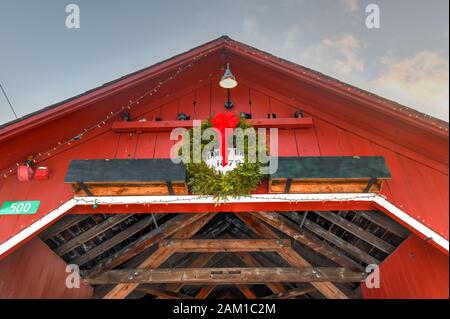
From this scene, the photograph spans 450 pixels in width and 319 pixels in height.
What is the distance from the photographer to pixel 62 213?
12.9 feet

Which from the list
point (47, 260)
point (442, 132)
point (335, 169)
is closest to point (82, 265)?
point (47, 260)

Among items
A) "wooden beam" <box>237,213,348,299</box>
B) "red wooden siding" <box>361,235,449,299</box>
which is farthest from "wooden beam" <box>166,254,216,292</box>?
"red wooden siding" <box>361,235,449,299</box>

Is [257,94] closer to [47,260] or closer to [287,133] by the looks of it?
[287,133]

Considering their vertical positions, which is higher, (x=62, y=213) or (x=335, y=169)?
(x=335, y=169)

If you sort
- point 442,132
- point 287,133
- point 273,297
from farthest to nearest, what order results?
point 273,297 → point 287,133 → point 442,132

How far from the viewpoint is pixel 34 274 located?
4.80m

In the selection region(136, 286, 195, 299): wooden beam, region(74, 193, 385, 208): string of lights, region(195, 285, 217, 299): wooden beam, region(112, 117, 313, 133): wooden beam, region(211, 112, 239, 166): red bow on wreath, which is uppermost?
region(112, 117, 313, 133): wooden beam

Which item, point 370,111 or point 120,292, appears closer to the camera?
point 370,111

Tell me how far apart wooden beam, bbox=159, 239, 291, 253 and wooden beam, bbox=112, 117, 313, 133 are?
2268 millimetres

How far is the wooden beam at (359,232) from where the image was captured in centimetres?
503

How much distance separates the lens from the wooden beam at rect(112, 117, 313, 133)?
4.45 meters

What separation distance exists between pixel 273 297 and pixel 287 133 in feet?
13.4

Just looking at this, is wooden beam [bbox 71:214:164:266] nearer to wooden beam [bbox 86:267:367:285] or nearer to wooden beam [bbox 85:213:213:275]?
wooden beam [bbox 85:213:213:275]
